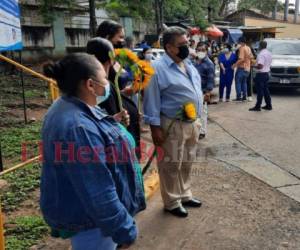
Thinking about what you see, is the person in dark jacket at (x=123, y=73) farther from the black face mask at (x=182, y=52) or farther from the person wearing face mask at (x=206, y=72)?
the person wearing face mask at (x=206, y=72)

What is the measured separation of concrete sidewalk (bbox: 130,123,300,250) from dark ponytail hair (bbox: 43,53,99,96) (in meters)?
1.98

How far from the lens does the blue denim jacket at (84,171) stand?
1.75 meters

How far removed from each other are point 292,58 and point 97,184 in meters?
12.0

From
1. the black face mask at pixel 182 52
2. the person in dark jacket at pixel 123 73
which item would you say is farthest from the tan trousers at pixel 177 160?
the black face mask at pixel 182 52

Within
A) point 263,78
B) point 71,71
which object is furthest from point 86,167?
point 263,78

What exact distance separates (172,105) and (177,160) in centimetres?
52

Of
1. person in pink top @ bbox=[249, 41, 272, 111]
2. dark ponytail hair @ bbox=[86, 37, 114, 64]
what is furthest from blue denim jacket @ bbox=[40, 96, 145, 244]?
person in pink top @ bbox=[249, 41, 272, 111]

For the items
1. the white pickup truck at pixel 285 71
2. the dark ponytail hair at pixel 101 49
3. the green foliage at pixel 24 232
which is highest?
the dark ponytail hair at pixel 101 49

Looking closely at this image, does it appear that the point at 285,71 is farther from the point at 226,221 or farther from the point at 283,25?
the point at 283,25

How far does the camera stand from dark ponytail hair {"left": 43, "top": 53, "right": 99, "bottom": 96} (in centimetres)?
184

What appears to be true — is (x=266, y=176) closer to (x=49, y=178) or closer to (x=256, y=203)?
(x=256, y=203)

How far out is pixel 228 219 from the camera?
3936 mm

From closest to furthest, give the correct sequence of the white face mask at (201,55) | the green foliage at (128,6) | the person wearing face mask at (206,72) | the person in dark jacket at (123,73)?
1. the person in dark jacket at (123,73)
2. the person wearing face mask at (206,72)
3. the white face mask at (201,55)
4. the green foliage at (128,6)

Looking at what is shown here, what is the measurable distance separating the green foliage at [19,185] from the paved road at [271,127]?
3341 millimetres
